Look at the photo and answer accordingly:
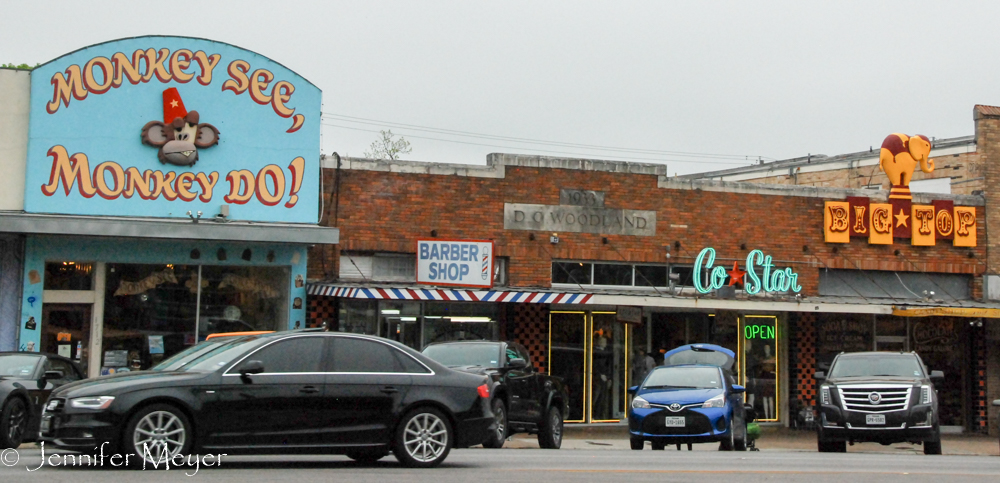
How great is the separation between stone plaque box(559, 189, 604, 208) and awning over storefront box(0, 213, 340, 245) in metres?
5.55

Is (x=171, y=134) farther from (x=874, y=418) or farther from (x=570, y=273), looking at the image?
(x=874, y=418)

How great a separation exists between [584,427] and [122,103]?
11895 mm

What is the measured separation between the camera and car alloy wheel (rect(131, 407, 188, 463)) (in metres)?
10.4

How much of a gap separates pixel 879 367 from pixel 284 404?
11764 mm

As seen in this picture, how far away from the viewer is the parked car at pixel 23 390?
14.8 metres

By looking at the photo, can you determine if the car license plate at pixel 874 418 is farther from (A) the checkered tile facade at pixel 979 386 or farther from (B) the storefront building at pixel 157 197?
(A) the checkered tile facade at pixel 979 386

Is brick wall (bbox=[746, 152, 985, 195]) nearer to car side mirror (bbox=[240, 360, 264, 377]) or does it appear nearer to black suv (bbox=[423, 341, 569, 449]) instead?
black suv (bbox=[423, 341, 569, 449])

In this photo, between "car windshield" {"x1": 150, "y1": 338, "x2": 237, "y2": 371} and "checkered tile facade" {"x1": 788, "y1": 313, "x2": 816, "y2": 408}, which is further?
"checkered tile facade" {"x1": 788, "y1": 313, "x2": 816, "y2": 408}

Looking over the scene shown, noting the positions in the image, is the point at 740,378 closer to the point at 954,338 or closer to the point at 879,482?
the point at 954,338

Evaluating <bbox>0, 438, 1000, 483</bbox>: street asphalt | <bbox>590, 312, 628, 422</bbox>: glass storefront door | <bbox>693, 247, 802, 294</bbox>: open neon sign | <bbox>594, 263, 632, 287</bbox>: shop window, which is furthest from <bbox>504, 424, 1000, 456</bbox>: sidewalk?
<bbox>0, 438, 1000, 483</bbox>: street asphalt

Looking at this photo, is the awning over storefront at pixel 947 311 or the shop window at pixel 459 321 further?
the awning over storefront at pixel 947 311

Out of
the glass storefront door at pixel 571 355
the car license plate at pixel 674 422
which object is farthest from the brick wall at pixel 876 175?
the car license plate at pixel 674 422

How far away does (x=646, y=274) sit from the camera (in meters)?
26.0

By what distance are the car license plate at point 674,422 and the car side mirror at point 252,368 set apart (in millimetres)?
8306
